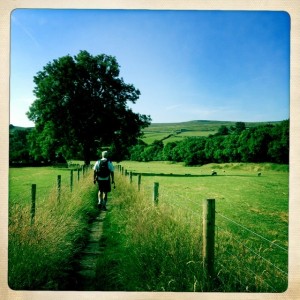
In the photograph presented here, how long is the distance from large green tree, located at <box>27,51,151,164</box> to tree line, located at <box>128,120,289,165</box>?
1.54ft

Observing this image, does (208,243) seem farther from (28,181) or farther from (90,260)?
(28,181)

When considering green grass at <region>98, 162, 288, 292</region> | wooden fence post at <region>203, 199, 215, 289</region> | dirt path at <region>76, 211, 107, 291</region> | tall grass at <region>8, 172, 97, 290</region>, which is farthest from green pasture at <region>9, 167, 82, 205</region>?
wooden fence post at <region>203, 199, 215, 289</region>

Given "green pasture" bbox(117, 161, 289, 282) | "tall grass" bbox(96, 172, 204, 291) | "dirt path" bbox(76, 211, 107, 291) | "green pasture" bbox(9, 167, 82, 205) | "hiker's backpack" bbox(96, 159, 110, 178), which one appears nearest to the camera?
"tall grass" bbox(96, 172, 204, 291)

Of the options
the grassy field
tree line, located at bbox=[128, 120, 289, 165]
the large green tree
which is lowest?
the grassy field

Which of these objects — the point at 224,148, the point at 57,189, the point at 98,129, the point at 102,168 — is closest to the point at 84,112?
the point at 98,129

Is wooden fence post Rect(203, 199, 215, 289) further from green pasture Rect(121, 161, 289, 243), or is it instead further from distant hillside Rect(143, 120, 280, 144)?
distant hillside Rect(143, 120, 280, 144)

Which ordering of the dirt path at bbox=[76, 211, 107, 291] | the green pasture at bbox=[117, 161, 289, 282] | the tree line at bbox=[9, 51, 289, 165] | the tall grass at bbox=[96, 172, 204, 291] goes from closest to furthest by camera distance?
the tall grass at bbox=[96, 172, 204, 291] < the dirt path at bbox=[76, 211, 107, 291] < the green pasture at bbox=[117, 161, 289, 282] < the tree line at bbox=[9, 51, 289, 165]

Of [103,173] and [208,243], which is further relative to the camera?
[103,173]

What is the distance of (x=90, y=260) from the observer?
3.18 meters

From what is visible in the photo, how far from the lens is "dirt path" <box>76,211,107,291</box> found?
109 inches

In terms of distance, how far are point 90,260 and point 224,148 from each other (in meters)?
2.77

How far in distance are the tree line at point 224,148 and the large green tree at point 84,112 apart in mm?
468

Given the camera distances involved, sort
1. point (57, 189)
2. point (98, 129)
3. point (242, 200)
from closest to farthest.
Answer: point (57, 189) → point (98, 129) → point (242, 200)

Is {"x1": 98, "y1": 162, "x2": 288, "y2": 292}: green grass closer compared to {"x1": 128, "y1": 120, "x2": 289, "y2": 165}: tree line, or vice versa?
{"x1": 98, "y1": 162, "x2": 288, "y2": 292}: green grass
